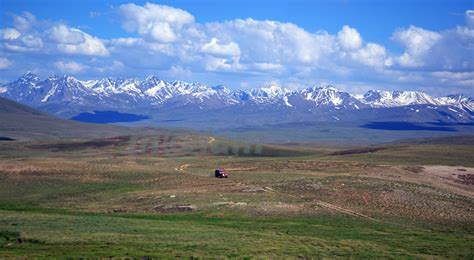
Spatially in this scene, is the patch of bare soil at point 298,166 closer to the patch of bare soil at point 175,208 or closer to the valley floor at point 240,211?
the valley floor at point 240,211

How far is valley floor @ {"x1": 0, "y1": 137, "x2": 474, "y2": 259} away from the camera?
111 feet

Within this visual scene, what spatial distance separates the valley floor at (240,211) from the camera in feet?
111

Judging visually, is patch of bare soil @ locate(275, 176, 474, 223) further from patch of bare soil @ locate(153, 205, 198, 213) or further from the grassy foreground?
patch of bare soil @ locate(153, 205, 198, 213)

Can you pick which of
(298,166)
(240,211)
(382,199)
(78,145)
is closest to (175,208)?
(240,211)

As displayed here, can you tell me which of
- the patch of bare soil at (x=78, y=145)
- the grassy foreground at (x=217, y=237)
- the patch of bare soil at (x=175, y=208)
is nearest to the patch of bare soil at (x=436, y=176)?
the grassy foreground at (x=217, y=237)

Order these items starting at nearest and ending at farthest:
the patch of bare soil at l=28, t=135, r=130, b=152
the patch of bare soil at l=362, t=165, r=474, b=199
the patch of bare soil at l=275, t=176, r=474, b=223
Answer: the patch of bare soil at l=275, t=176, r=474, b=223 → the patch of bare soil at l=362, t=165, r=474, b=199 → the patch of bare soil at l=28, t=135, r=130, b=152

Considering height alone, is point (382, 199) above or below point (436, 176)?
below

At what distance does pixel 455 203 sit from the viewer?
176ft

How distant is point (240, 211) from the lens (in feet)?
157

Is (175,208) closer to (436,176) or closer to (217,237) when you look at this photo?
(217,237)

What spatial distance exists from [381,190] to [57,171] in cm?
3652

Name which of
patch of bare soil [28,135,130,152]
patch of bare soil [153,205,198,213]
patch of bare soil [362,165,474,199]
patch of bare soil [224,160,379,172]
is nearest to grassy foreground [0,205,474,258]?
patch of bare soil [153,205,198,213]

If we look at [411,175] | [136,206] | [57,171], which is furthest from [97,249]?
[411,175]

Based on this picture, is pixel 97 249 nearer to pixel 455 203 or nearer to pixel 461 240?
pixel 461 240
